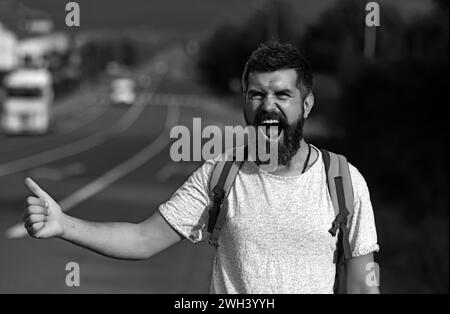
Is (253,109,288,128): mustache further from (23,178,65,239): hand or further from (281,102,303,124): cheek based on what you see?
(23,178,65,239): hand

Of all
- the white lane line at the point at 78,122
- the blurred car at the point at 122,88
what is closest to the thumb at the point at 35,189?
the white lane line at the point at 78,122

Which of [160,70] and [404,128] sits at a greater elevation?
[160,70]

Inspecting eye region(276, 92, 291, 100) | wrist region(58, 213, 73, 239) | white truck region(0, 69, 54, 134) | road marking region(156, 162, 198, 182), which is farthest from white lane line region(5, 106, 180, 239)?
eye region(276, 92, 291, 100)

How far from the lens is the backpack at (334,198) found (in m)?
3.63

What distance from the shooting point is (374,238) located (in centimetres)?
373

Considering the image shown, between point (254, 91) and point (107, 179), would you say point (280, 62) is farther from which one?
point (107, 179)

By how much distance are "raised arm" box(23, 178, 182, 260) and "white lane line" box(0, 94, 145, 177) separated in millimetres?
28304

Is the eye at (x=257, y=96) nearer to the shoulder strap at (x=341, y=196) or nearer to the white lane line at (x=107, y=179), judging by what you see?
the shoulder strap at (x=341, y=196)

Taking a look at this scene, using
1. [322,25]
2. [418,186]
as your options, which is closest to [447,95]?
[418,186]

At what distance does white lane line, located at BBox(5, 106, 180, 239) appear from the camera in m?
18.7

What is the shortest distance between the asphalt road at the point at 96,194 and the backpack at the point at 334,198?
29.3 ft

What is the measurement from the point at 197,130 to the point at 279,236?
63cm
